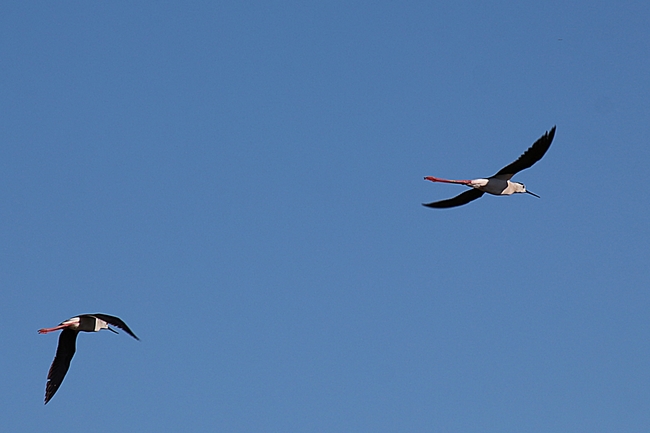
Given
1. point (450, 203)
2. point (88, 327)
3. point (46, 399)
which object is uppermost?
point (450, 203)

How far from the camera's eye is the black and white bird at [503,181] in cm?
3566

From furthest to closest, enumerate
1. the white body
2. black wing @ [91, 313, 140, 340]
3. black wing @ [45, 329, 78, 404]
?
black wing @ [45, 329, 78, 404], the white body, black wing @ [91, 313, 140, 340]

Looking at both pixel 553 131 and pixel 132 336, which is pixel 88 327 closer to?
pixel 132 336

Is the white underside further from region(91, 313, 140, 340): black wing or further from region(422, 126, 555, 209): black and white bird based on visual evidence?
region(91, 313, 140, 340): black wing

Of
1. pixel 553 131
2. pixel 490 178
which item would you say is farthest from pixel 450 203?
pixel 553 131

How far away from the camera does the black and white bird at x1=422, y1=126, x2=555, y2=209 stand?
35656 mm

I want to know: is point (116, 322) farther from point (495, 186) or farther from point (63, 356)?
point (495, 186)

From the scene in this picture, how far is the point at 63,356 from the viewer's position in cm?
3903

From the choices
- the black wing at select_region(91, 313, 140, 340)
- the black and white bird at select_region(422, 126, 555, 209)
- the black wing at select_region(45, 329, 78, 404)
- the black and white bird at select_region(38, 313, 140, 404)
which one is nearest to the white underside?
the black and white bird at select_region(422, 126, 555, 209)

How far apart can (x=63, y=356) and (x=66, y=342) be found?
1.85 ft

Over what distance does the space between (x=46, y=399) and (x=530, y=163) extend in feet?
66.0

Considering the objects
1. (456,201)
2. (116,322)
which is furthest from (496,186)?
(116,322)

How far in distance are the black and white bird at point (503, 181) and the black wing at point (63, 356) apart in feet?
49.5

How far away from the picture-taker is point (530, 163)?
36.4 m
